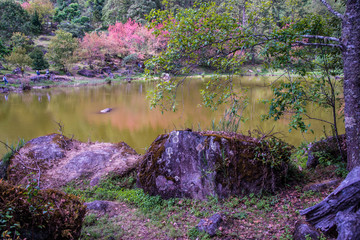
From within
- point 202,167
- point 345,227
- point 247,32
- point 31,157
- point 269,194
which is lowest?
point 31,157

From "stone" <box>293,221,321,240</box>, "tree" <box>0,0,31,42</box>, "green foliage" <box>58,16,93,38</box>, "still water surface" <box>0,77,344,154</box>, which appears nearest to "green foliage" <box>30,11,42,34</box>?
"tree" <box>0,0,31,42</box>

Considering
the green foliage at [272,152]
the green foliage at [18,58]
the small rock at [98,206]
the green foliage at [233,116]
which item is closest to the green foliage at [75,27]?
the green foliage at [18,58]

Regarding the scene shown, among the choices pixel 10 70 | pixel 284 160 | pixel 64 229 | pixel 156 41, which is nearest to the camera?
pixel 64 229

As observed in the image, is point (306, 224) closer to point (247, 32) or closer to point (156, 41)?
point (247, 32)

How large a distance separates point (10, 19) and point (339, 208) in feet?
125

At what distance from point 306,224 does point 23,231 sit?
2.40 metres

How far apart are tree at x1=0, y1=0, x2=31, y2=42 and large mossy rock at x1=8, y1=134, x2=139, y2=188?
30592mm

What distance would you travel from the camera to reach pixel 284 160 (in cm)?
347

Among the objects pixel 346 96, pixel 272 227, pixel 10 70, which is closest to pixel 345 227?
pixel 272 227

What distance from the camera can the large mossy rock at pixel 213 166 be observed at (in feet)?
11.1

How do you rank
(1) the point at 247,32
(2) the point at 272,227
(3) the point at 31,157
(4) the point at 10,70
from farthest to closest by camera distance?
(4) the point at 10,70 < (3) the point at 31,157 < (1) the point at 247,32 < (2) the point at 272,227

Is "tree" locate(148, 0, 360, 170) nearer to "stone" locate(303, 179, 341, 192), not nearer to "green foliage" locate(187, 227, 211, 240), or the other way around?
"stone" locate(303, 179, 341, 192)

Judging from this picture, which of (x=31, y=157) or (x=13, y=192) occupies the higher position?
(x=13, y=192)

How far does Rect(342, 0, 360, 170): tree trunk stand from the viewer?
9.23 feet
